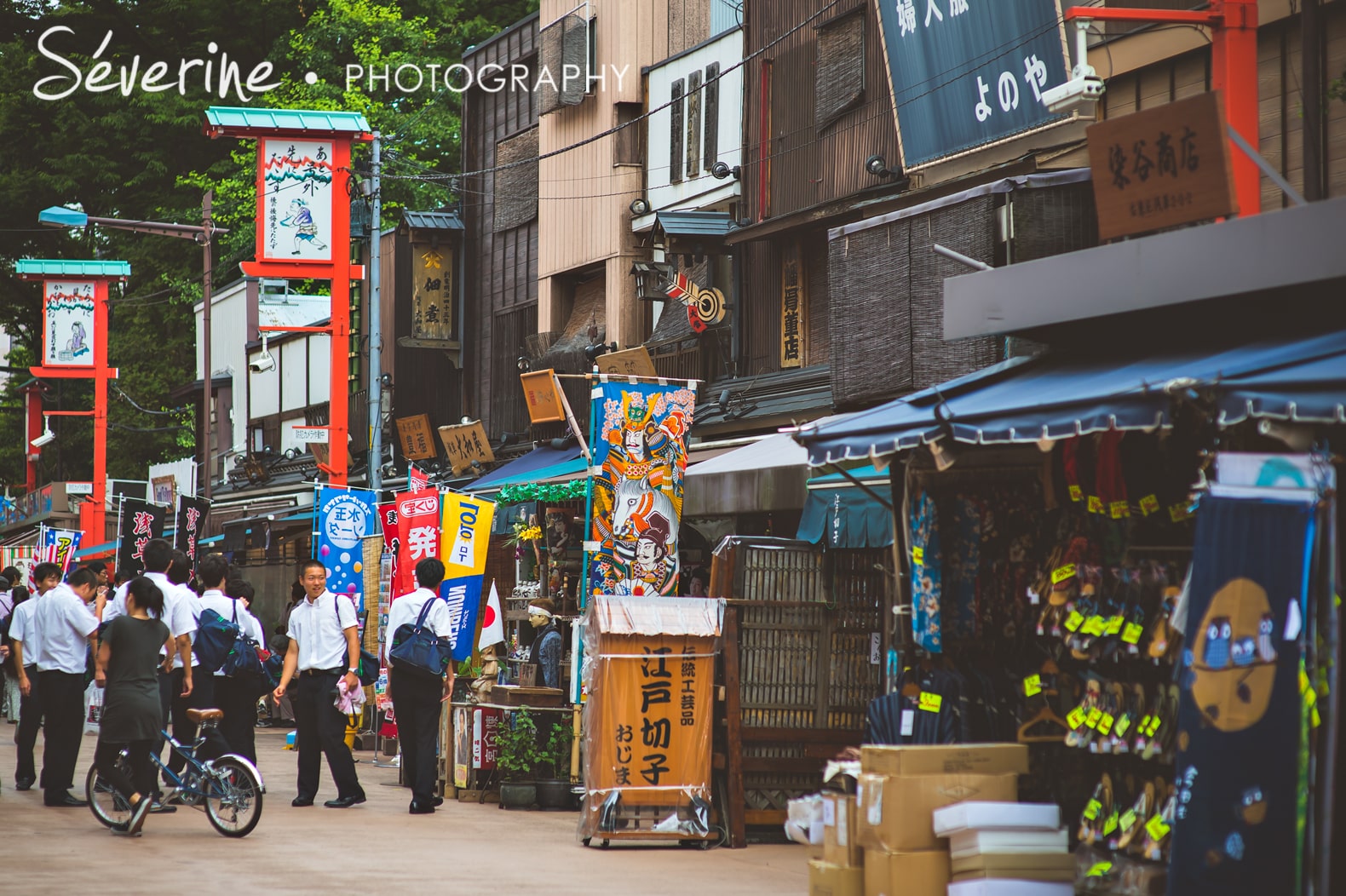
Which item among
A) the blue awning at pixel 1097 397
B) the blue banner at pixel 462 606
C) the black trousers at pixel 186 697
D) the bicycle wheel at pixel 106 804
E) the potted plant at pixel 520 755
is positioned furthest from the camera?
the blue banner at pixel 462 606

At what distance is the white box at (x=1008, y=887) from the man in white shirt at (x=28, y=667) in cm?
978

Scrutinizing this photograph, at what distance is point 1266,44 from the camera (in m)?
12.0

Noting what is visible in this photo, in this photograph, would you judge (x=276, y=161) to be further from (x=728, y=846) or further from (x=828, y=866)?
(x=828, y=866)

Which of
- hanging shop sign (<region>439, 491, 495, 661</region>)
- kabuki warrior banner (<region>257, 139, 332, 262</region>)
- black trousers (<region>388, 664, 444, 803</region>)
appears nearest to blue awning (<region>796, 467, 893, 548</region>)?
black trousers (<region>388, 664, 444, 803</region>)

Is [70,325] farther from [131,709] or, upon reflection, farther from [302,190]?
[131,709]

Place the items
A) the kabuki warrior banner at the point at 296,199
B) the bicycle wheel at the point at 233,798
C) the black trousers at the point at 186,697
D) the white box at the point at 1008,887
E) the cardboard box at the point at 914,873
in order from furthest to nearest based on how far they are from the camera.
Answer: the kabuki warrior banner at the point at 296,199 → the black trousers at the point at 186,697 → the bicycle wheel at the point at 233,798 → the cardboard box at the point at 914,873 → the white box at the point at 1008,887

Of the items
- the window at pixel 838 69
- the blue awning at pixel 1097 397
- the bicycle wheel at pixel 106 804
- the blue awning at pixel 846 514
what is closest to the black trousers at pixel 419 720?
the bicycle wheel at pixel 106 804

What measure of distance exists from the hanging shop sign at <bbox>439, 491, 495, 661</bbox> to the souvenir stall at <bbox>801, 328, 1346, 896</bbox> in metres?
7.45

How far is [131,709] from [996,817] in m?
7.21

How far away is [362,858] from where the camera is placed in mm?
11297

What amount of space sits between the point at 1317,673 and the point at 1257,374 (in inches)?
52.9

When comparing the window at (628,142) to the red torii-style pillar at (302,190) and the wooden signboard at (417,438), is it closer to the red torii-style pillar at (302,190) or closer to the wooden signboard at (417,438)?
the red torii-style pillar at (302,190)

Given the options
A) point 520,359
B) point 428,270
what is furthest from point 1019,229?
point 428,270

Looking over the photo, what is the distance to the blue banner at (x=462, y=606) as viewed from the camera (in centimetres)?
1681
